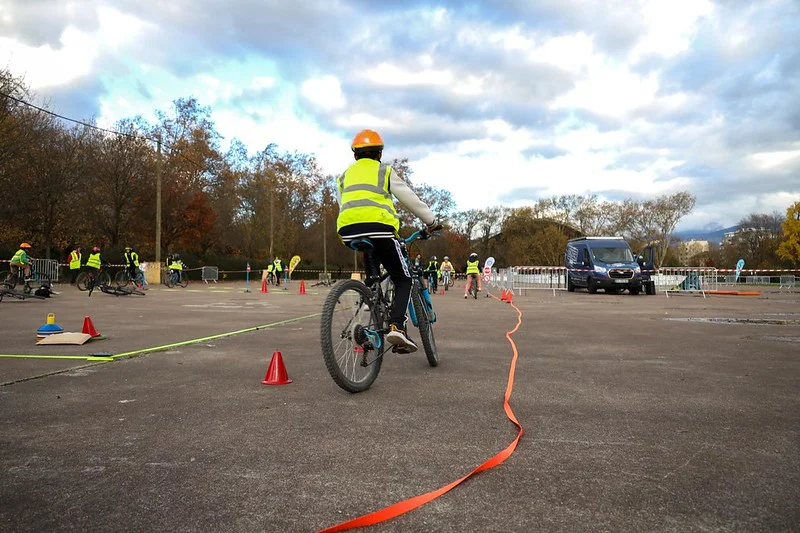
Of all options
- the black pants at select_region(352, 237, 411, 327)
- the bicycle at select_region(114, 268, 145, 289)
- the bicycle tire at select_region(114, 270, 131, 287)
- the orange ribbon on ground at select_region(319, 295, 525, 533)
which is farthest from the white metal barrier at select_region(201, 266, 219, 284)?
the orange ribbon on ground at select_region(319, 295, 525, 533)

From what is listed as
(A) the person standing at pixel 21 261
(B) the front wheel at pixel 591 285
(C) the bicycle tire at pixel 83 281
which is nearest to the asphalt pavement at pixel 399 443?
(A) the person standing at pixel 21 261

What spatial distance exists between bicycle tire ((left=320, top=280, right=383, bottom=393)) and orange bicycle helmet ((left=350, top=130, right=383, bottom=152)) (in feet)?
3.78

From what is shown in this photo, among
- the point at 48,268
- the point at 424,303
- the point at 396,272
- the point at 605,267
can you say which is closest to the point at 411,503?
the point at 396,272

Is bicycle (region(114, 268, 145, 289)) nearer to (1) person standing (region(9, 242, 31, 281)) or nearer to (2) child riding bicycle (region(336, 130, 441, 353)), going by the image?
(1) person standing (region(9, 242, 31, 281))

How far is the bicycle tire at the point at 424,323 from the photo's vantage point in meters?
5.73

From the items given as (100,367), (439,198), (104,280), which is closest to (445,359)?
(100,367)

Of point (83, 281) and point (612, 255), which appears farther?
point (612, 255)

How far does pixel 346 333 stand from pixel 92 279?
2004cm

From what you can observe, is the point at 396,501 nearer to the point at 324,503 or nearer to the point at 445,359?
the point at 324,503

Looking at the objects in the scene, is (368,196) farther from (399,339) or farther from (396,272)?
(399,339)

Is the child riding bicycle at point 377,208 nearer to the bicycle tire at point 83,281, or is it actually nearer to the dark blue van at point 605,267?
the bicycle tire at point 83,281

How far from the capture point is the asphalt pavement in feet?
7.64

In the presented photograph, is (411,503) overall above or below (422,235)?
below

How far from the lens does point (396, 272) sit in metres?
5.17
